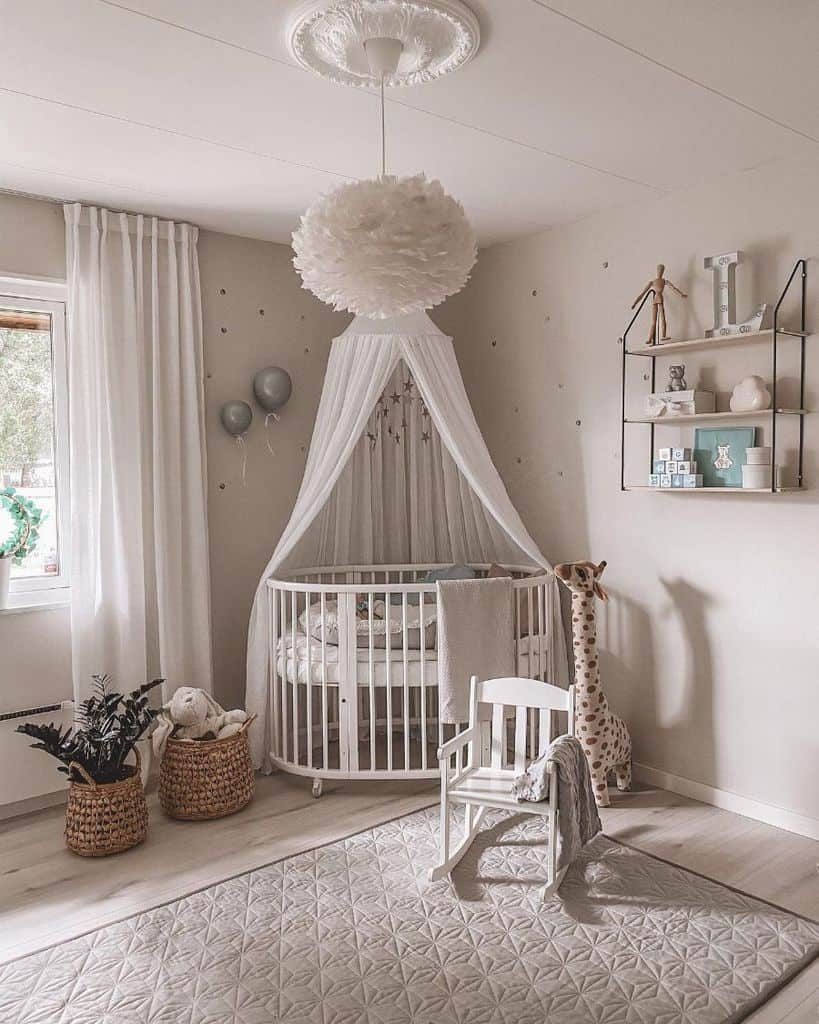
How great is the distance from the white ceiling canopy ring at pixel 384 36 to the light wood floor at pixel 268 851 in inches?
104

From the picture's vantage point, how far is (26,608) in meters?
3.66

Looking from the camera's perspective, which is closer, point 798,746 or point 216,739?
point 798,746

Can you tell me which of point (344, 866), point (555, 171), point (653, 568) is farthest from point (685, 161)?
point (344, 866)

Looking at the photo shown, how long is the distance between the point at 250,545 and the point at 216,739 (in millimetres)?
1038

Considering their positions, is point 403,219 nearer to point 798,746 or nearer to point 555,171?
point 555,171

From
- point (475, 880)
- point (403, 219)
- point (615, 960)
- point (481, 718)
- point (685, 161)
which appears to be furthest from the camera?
point (481, 718)

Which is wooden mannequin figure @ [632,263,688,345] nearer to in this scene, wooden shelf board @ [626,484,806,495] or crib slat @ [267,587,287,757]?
wooden shelf board @ [626,484,806,495]

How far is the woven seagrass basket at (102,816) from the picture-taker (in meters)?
3.27

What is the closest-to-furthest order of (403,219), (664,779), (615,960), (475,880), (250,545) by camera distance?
1. (403,219)
2. (615,960)
3. (475,880)
4. (664,779)
5. (250,545)

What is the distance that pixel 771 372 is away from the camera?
11.1 ft

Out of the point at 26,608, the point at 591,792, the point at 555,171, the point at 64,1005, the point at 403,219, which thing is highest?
the point at 555,171

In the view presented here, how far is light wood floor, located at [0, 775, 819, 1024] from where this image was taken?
288cm

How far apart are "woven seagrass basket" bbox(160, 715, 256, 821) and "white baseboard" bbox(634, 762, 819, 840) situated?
1802 mm

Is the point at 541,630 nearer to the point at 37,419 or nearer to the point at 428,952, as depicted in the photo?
the point at 428,952
